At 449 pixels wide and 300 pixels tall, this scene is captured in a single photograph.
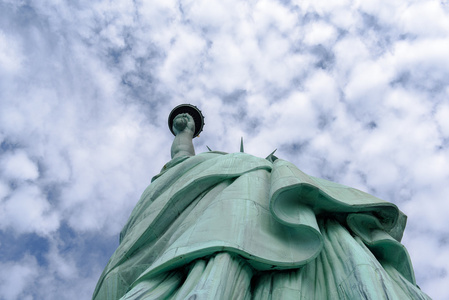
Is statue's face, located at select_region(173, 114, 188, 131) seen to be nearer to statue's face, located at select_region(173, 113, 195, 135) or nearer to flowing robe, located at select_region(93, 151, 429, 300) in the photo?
statue's face, located at select_region(173, 113, 195, 135)

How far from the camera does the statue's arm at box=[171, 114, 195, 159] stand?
11.0m

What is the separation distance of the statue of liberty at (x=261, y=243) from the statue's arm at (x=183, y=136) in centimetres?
387

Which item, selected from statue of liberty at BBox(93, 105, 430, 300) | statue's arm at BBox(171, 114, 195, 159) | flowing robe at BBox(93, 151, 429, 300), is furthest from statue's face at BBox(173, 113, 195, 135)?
flowing robe at BBox(93, 151, 429, 300)

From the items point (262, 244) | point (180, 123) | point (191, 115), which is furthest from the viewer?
point (191, 115)

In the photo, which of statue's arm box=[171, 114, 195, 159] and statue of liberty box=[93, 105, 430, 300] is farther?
statue's arm box=[171, 114, 195, 159]

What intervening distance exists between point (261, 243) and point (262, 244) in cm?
1

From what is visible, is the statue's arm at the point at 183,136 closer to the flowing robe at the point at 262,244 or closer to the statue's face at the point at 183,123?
the statue's face at the point at 183,123

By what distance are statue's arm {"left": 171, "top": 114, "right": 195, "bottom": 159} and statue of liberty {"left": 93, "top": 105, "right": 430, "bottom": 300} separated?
12.7 feet

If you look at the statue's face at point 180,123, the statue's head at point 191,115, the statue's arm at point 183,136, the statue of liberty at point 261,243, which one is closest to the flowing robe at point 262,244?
the statue of liberty at point 261,243

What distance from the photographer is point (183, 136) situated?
11.7 m

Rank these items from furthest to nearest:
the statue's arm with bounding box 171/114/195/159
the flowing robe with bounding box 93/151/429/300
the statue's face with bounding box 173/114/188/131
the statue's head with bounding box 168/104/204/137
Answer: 1. the statue's head with bounding box 168/104/204/137
2. the statue's face with bounding box 173/114/188/131
3. the statue's arm with bounding box 171/114/195/159
4. the flowing robe with bounding box 93/151/429/300

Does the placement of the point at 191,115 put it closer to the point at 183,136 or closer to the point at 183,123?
the point at 183,123

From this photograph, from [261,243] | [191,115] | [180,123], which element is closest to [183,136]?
[180,123]

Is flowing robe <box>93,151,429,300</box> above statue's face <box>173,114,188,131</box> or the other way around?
the other way around
